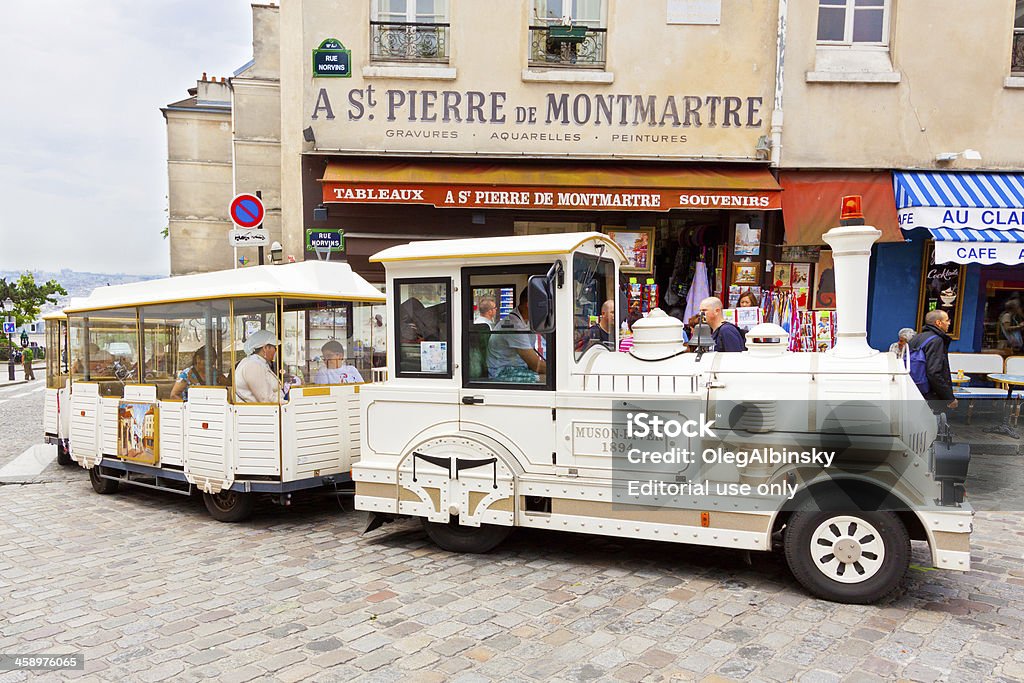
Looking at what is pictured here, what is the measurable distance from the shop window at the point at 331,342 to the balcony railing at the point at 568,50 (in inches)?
210

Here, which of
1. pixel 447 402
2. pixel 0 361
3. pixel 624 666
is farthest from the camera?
pixel 0 361

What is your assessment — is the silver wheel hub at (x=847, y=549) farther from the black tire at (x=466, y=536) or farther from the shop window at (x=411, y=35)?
the shop window at (x=411, y=35)

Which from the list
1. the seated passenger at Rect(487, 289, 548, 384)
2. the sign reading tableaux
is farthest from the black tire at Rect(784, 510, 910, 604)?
the sign reading tableaux

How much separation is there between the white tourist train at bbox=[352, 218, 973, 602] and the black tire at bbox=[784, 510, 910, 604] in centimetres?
1

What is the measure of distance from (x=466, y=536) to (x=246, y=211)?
547 cm

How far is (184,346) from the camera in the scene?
7152 mm

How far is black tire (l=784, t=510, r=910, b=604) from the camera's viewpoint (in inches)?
171

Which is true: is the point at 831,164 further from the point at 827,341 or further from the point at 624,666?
the point at 624,666

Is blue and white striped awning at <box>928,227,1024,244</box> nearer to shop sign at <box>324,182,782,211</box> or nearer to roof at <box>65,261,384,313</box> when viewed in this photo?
shop sign at <box>324,182,782,211</box>

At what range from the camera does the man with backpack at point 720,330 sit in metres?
6.33

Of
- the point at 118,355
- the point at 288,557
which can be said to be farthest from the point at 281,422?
the point at 118,355

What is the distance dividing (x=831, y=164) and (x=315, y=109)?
7.65 m

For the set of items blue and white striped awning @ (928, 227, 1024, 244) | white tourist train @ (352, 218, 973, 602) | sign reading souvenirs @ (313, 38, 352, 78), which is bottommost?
white tourist train @ (352, 218, 973, 602)

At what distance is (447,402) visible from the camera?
17.7 feet
